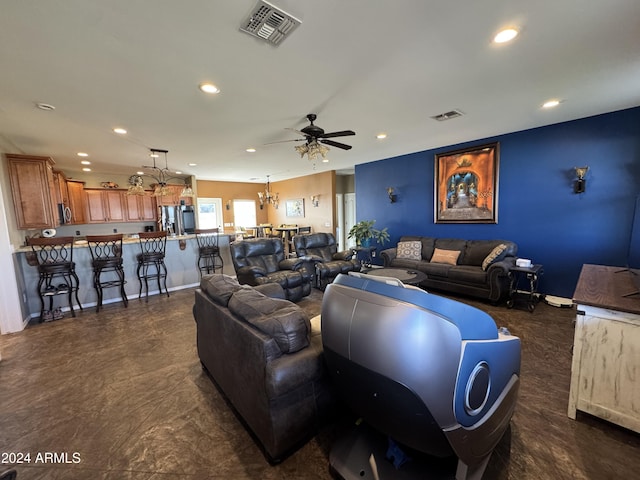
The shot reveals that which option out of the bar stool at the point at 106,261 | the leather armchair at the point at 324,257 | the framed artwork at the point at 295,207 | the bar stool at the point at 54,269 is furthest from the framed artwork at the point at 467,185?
the bar stool at the point at 54,269

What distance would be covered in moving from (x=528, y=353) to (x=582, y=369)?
38.0 inches

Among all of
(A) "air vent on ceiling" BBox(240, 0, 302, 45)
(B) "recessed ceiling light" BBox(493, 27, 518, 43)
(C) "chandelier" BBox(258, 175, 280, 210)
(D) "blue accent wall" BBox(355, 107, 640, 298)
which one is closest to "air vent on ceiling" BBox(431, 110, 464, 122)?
(D) "blue accent wall" BBox(355, 107, 640, 298)

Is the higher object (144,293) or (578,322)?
(578,322)

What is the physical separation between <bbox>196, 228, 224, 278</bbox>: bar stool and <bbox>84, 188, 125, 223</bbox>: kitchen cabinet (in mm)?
3233

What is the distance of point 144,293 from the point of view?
16.1 ft

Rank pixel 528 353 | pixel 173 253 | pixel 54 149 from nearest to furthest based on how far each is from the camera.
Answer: pixel 528 353
pixel 54 149
pixel 173 253

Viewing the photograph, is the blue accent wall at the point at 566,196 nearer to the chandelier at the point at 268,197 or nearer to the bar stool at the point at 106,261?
the bar stool at the point at 106,261

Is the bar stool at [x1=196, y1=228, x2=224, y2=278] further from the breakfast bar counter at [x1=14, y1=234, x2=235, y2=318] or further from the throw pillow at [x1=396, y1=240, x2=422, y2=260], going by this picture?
the throw pillow at [x1=396, y1=240, x2=422, y2=260]

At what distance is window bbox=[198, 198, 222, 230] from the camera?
8867 millimetres

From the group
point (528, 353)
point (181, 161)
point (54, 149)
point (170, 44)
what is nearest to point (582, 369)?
point (528, 353)

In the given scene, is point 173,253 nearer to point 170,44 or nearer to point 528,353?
point 170,44

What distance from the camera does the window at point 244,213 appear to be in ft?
31.4

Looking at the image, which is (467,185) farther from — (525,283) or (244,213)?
(244,213)

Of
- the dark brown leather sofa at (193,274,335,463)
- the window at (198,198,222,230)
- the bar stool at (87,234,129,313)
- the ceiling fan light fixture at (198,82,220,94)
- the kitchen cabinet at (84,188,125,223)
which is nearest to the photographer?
the dark brown leather sofa at (193,274,335,463)
